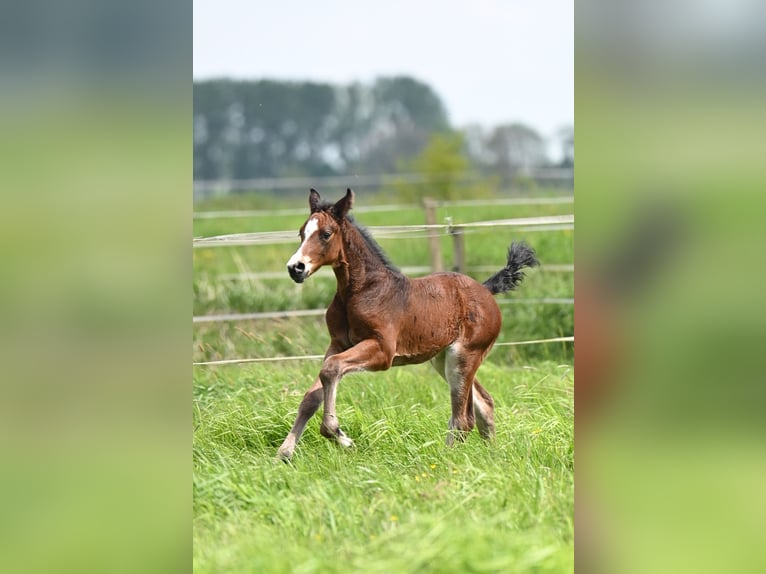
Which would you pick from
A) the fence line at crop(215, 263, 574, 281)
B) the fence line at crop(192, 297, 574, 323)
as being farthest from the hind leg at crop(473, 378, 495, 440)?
the fence line at crop(215, 263, 574, 281)

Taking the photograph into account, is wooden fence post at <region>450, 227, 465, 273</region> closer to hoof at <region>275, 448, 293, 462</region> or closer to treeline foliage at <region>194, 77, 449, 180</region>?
hoof at <region>275, 448, 293, 462</region>

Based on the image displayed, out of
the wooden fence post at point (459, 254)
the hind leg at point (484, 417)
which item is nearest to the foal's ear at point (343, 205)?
the hind leg at point (484, 417)

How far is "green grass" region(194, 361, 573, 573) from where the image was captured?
2.82m

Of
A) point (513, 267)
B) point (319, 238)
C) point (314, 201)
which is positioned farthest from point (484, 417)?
point (314, 201)

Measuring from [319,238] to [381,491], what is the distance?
3.85 ft

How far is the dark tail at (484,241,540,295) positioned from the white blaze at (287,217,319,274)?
1.27 metres

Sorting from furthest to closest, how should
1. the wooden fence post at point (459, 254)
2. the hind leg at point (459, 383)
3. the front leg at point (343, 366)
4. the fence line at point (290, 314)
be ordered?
1. the wooden fence post at point (459, 254)
2. the fence line at point (290, 314)
3. the hind leg at point (459, 383)
4. the front leg at point (343, 366)

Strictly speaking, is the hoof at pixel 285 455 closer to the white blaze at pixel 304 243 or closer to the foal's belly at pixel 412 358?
the foal's belly at pixel 412 358

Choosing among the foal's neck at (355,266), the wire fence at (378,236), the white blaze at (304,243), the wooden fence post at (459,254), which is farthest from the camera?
the wooden fence post at (459,254)

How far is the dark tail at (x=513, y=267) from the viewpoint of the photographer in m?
4.58
